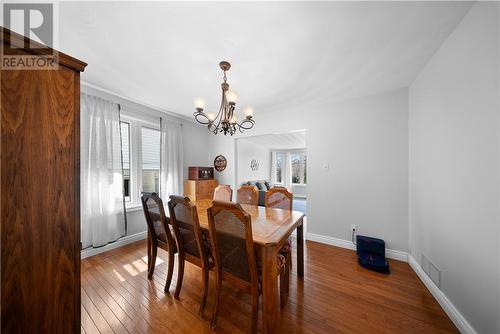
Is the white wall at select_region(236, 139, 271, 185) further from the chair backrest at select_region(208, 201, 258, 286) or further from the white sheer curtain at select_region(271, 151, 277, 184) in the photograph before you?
the chair backrest at select_region(208, 201, 258, 286)

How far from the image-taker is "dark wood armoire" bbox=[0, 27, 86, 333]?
68 cm

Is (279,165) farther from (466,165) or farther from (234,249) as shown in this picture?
(234,249)

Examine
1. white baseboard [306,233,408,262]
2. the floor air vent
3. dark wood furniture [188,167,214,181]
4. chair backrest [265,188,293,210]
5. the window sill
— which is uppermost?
dark wood furniture [188,167,214,181]

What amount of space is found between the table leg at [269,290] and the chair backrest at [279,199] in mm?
1214

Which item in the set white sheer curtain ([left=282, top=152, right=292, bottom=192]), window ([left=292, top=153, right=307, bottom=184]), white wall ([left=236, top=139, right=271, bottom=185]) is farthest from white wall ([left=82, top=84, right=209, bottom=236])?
window ([left=292, top=153, right=307, bottom=184])

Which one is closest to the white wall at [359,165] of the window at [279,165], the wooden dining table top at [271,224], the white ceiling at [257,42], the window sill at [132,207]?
the white ceiling at [257,42]

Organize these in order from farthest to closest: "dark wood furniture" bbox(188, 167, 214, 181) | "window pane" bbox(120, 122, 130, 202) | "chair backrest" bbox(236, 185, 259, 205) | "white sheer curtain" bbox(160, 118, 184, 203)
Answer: "dark wood furniture" bbox(188, 167, 214, 181) < "white sheer curtain" bbox(160, 118, 184, 203) < "window pane" bbox(120, 122, 130, 202) < "chair backrest" bbox(236, 185, 259, 205)

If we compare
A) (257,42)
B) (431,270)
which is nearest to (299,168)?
(431,270)

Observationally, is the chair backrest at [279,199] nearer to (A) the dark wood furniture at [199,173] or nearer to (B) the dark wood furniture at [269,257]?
(B) the dark wood furniture at [269,257]

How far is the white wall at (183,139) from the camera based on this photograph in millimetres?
2774

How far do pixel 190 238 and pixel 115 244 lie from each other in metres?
2.03

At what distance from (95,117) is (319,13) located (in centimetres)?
312

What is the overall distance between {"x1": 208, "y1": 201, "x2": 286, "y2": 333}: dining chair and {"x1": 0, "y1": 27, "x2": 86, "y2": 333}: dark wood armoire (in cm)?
79

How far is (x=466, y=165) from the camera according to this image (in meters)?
1.29
